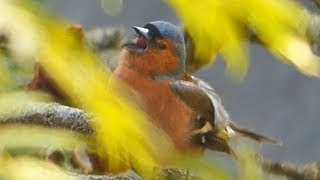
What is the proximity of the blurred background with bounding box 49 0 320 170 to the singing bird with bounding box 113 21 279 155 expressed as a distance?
2.42 ft

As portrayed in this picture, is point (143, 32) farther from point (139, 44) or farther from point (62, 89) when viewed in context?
point (62, 89)

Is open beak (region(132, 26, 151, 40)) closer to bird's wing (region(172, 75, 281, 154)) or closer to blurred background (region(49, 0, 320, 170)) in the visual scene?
bird's wing (region(172, 75, 281, 154))

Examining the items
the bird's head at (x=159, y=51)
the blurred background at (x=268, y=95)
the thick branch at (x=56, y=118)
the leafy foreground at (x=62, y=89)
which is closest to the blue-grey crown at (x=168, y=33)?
the bird's head at (x=159, y=51)

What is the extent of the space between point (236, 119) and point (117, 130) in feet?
3.95

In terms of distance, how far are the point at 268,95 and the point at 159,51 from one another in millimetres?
857

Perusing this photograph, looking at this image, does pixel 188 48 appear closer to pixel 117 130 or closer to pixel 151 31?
pixel 151 31

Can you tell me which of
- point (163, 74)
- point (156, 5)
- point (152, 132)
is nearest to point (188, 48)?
point (163, 74)

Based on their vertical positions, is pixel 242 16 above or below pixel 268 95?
above

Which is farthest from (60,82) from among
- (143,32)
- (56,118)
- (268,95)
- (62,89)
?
(268,95)

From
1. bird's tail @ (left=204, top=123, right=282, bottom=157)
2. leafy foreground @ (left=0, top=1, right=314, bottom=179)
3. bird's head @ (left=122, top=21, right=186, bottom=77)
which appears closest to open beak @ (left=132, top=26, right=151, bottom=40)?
bird's head @ (left=122, top=21, right=186, bottom=77)

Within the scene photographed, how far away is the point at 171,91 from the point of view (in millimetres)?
708

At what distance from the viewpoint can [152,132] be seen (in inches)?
15.7

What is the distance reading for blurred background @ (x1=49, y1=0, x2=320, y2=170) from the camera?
147 cm

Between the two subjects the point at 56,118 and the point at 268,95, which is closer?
the point at 56,118
